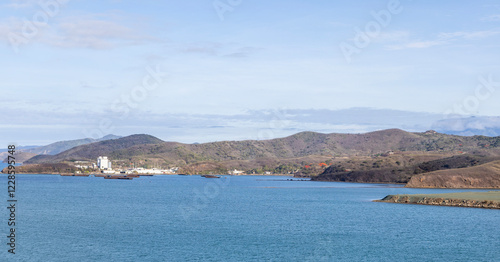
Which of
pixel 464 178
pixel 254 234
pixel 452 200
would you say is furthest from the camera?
pixel 464 178

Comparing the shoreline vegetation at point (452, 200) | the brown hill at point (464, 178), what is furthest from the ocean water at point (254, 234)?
the brown hill at point (464, 178)

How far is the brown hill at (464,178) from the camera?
179 m

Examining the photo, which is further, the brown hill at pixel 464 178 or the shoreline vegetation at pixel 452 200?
the brown hill at pixel 464 178

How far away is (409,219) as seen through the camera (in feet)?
294

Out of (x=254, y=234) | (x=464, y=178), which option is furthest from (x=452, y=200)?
(x=464, y=178)

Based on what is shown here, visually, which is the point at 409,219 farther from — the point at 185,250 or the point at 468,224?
the point at 185,250

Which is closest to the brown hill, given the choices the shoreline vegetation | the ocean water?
the shoreline vegetation

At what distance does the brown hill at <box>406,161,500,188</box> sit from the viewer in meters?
179

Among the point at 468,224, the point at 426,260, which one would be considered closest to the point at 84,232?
the point at 426,260

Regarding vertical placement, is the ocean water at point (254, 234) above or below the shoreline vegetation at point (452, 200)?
below

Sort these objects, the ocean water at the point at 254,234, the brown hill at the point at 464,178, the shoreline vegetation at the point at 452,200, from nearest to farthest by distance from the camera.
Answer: the ocean water at the point at 254,234
the shoreline vegetation at the point at 452,200
the brown hill at the point at 464,178

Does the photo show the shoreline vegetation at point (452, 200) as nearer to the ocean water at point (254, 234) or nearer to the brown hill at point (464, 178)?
the ocean water at point (254, 234)

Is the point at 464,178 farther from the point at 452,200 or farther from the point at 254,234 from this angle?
the point at 254,234

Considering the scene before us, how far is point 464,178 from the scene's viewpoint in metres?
183
